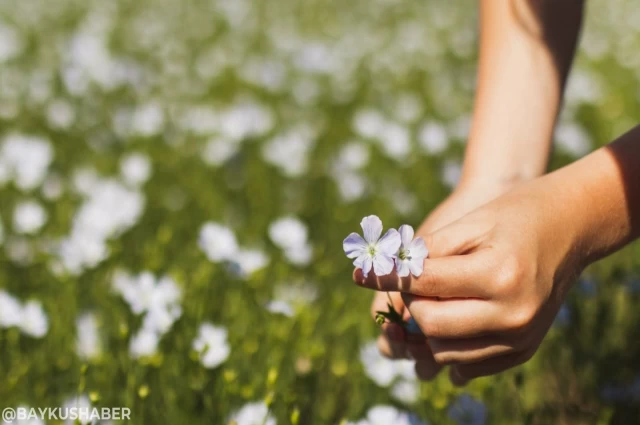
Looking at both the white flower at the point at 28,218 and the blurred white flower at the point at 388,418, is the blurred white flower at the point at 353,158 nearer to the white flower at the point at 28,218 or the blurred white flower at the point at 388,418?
the white flower at the point at 28,218

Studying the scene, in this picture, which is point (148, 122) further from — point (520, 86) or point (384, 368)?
point (520, 86)

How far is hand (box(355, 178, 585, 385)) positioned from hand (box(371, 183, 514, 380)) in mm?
139

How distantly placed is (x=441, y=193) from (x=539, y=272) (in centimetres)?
179

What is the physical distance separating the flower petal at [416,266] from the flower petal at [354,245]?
7 cm

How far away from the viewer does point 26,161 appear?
2406 mm

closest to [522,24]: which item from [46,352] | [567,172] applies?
[567,172]

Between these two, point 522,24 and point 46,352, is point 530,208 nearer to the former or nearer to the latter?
point 522,24

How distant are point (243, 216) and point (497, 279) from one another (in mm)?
1679

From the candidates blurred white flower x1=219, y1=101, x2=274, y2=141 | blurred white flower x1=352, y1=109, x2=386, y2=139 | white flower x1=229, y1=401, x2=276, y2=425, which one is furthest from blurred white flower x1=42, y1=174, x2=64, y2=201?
white flower x1=229, y1=401, x2=276, y2=425

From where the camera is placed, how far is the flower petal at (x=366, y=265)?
3.13 ft

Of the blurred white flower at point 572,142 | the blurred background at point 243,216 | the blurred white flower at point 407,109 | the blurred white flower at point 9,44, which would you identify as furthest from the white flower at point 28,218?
the blurred white flower at point 572,142

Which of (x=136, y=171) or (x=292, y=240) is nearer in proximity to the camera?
(x=292, y=240)

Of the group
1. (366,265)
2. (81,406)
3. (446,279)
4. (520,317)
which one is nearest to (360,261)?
(366,265)

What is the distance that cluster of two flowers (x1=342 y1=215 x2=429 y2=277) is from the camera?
963 mm
